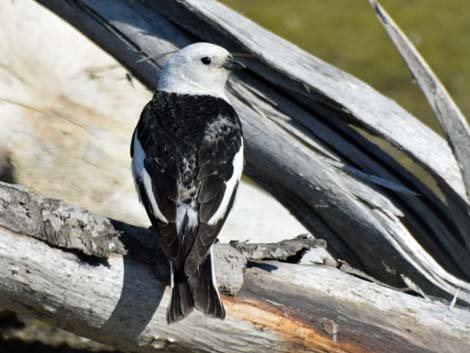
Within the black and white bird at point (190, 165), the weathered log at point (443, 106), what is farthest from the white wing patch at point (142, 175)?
the weathered log at point (443, 106)

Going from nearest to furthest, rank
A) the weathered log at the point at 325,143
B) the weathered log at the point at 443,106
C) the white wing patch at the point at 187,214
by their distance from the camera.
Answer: the white wing patch at the point at 187,214
the weathered log at the point at 443,106
the weathered log at the point at 325,143

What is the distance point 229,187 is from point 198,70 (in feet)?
3.52

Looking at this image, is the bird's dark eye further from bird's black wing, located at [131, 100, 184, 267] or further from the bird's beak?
bird's black wing, located at [131, 100, 184, 267]

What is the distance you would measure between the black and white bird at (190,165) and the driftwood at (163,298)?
20 cm

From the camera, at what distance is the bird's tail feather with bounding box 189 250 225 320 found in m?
4.52

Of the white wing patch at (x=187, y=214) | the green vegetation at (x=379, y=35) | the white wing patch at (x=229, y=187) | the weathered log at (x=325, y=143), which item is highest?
the green vegetation at (x=379, y=35)

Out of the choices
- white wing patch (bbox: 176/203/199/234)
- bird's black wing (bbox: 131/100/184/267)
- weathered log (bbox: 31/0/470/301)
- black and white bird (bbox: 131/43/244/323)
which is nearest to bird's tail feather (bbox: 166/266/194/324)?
black and white bird (bbox: 131/43/244/323)

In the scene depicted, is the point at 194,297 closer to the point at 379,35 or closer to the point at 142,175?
the point at 142,175

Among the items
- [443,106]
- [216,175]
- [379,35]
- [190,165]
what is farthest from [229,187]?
[379,35]

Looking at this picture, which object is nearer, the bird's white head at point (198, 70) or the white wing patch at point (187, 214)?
the white wing patch at point (187, 214)

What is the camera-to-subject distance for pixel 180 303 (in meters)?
4.52

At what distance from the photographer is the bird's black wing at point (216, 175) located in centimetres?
458

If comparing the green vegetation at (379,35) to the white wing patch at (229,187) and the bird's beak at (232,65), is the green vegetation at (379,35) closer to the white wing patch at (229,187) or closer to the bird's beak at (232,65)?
the bird's beak at (232,65)

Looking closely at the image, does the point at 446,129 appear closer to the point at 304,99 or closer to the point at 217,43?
the point at 304,99
